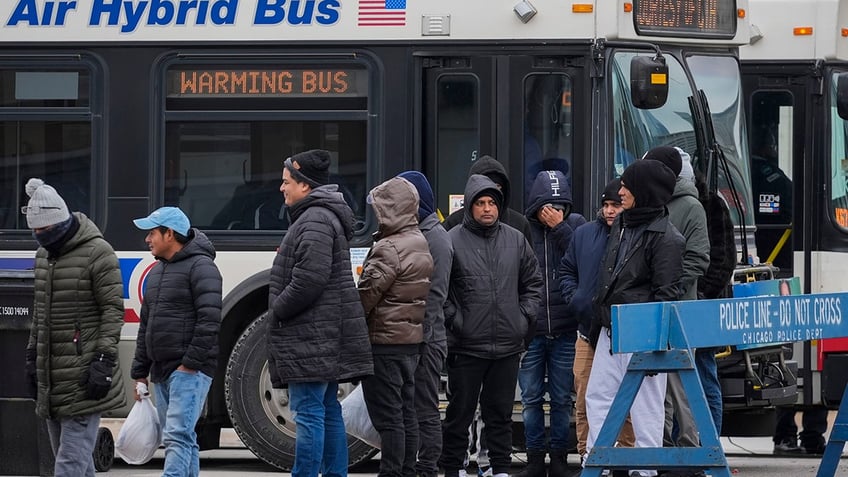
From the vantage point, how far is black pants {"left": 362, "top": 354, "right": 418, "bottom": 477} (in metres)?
8.38

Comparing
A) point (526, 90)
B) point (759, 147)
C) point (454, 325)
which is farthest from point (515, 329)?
point (759, 147)

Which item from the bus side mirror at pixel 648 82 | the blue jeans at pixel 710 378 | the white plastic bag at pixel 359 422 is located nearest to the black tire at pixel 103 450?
the white plastic bag at pixel 359 422

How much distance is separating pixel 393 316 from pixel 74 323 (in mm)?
1618

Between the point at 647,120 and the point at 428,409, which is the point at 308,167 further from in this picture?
the point at 647,120

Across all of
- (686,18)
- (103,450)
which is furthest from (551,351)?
(103,450)

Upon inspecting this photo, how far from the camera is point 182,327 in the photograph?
816cm

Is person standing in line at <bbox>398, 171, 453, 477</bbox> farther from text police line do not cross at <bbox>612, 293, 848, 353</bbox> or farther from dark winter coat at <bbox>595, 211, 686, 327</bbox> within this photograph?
text police line do not cross at <bbox>612, 293, 848, 353</bbox>

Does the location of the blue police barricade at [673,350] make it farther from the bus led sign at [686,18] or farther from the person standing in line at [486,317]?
the bus led sign at [686,18]

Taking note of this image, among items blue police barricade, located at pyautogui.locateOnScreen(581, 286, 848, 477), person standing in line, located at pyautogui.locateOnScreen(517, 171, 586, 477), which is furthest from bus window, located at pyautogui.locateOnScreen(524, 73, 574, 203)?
blue police barricade, located at pyautogui.locateOnScreen(581, 286, 848, 477)

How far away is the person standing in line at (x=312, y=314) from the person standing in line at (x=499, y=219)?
133 cm

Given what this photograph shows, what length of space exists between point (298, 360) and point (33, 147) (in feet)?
10.9

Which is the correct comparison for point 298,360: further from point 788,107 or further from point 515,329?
point 788,107

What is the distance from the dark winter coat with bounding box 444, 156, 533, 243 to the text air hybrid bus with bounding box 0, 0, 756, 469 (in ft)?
1.68

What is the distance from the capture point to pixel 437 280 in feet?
28.7
